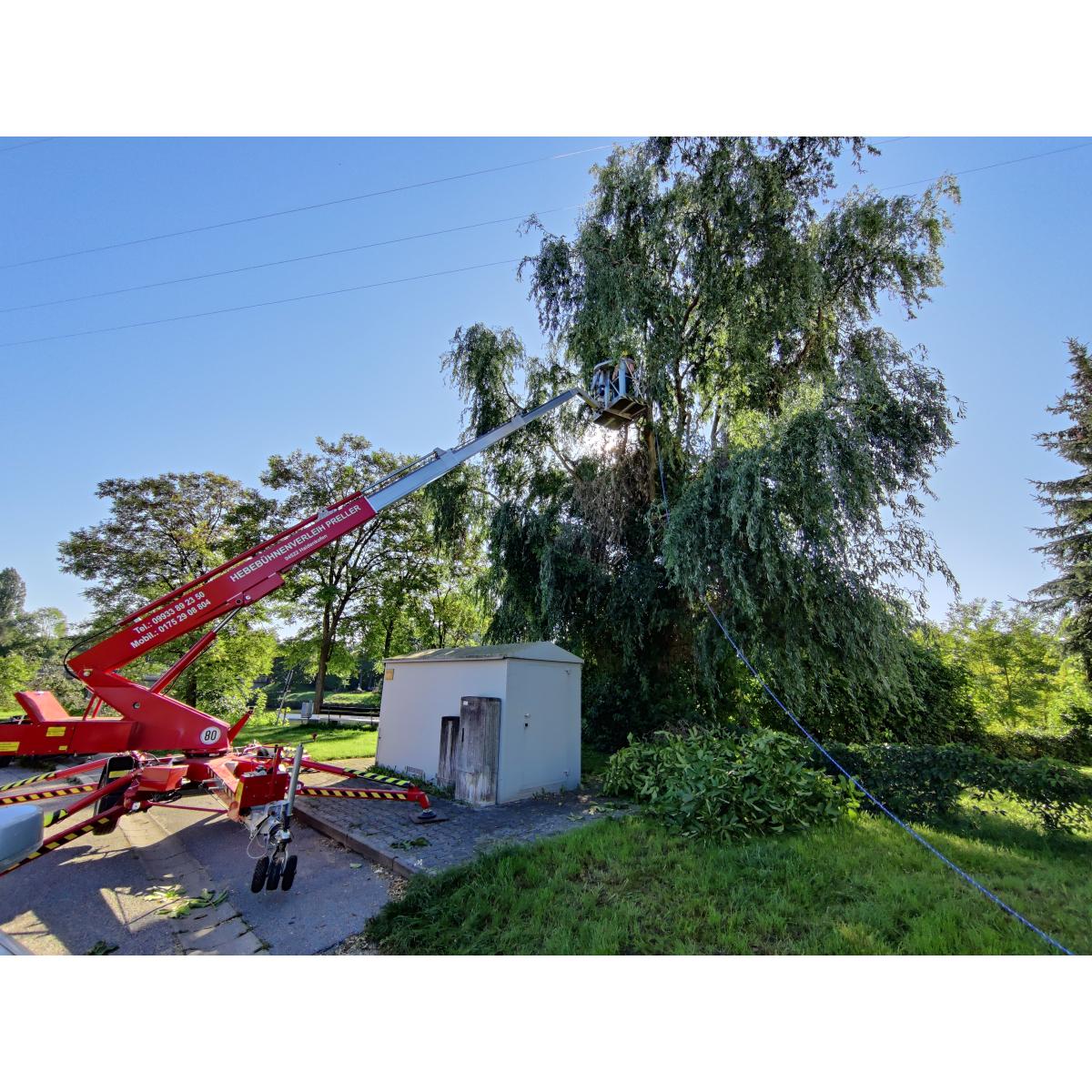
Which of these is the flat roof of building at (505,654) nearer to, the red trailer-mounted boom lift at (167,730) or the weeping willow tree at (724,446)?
the weeping willow tree at (724,446)

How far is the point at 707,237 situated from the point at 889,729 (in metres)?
11.0

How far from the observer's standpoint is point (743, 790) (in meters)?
5.75

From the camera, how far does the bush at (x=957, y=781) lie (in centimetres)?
525

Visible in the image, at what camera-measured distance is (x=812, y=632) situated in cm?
791

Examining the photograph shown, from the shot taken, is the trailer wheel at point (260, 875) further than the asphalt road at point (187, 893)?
Yes

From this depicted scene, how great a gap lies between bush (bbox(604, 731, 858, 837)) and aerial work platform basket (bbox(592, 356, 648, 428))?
20.1ft

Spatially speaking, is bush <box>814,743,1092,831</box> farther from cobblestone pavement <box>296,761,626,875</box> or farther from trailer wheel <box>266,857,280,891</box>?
trailer wheel <box>266,857,280,891</box>

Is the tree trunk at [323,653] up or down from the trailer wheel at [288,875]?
up

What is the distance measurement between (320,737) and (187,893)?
10.8 metres

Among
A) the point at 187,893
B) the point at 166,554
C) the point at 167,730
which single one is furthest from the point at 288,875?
the point at 166,554

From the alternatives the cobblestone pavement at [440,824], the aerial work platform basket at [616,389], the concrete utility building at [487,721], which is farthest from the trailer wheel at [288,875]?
the aerial work platform basket at [616,389]

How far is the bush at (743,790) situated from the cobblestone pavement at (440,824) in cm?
83

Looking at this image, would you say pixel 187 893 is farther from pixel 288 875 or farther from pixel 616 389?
pixel 616 389

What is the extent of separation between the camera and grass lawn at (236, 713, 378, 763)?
10.8 metres
